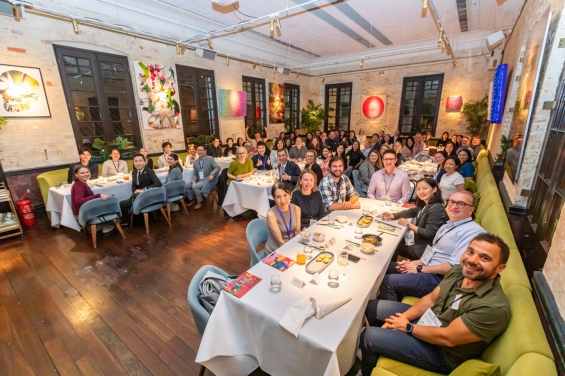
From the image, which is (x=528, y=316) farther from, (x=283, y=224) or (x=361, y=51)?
(x=361, y=51)

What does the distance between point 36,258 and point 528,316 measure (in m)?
5.39

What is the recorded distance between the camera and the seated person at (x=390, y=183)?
3.73m

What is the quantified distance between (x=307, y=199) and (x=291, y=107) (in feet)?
31.8

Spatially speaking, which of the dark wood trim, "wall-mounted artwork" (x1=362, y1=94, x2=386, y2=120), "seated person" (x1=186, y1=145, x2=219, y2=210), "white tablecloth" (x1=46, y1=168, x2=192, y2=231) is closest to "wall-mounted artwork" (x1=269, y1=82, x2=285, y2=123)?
"wall-mounted artwork" (x1=362, y1=94, x2=386, y2=120)

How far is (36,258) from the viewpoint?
3.67 m

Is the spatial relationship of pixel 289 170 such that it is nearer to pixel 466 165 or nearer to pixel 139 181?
pixel 139 181

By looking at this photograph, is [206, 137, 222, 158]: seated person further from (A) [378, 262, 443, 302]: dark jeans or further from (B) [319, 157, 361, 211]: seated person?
(A) [378, 262, 443, 302]: dark jeans

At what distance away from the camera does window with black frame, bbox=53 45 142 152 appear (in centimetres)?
556

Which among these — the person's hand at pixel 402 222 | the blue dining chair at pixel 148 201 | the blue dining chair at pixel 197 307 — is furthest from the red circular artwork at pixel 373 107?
the blue dining chair at pixel 197 307

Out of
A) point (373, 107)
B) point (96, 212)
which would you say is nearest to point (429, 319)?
point (96, 212)

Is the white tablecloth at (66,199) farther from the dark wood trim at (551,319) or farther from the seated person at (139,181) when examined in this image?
the dark wood trim at (551,319)

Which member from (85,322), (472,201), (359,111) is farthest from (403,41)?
(85,322)

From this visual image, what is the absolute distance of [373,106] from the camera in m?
11.3

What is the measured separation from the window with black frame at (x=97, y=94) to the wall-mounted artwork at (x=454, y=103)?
426 inches
